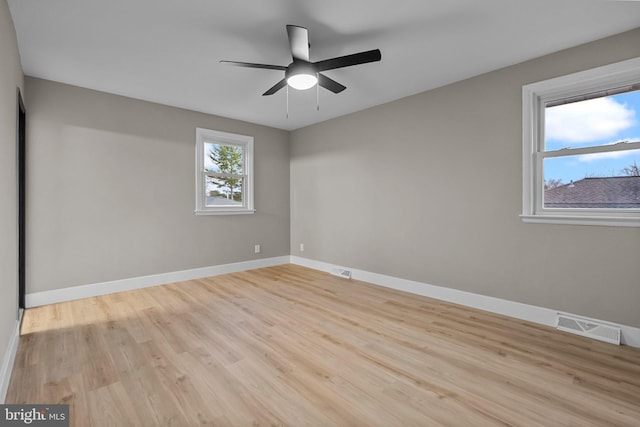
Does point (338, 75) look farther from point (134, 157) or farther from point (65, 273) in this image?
point (65, 273)

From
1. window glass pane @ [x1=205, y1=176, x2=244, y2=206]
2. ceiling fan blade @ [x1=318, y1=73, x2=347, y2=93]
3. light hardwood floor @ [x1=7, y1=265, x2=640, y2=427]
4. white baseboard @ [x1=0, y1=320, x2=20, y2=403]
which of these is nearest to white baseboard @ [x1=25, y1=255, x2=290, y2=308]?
light hardwood floor @ [x1=7, y1=265, x2=640, y2=427]

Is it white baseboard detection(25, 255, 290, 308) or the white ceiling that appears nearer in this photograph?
the white ceiling

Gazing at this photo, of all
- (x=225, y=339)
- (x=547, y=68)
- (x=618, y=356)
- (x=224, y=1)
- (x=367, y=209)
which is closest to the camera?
(x=224, y=1)

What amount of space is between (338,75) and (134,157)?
2846 millimetres

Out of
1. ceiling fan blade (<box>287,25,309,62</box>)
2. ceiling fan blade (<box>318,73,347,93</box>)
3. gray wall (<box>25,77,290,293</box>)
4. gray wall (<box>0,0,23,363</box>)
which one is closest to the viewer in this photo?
gray wall (<box>0,0,23,363</box>)

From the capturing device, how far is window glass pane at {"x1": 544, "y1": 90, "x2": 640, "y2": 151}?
2482 mm

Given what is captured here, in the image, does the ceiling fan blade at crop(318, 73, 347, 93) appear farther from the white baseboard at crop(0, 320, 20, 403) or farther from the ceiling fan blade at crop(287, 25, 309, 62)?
the white baseboard at crop(0, 320, 20, 403)

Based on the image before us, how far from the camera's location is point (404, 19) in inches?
88.4

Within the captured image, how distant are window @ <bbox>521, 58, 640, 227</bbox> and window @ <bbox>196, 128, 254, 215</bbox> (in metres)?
3.93

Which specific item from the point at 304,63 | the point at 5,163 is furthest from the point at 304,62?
the point at 5,163

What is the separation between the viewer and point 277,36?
8.15ft

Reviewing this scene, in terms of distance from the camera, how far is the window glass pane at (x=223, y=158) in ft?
15.2

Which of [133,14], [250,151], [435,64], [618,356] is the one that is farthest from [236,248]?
[618,356]

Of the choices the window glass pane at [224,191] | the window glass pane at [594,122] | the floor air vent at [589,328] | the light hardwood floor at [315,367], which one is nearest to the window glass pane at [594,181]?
the window glass pane at [594,122]
